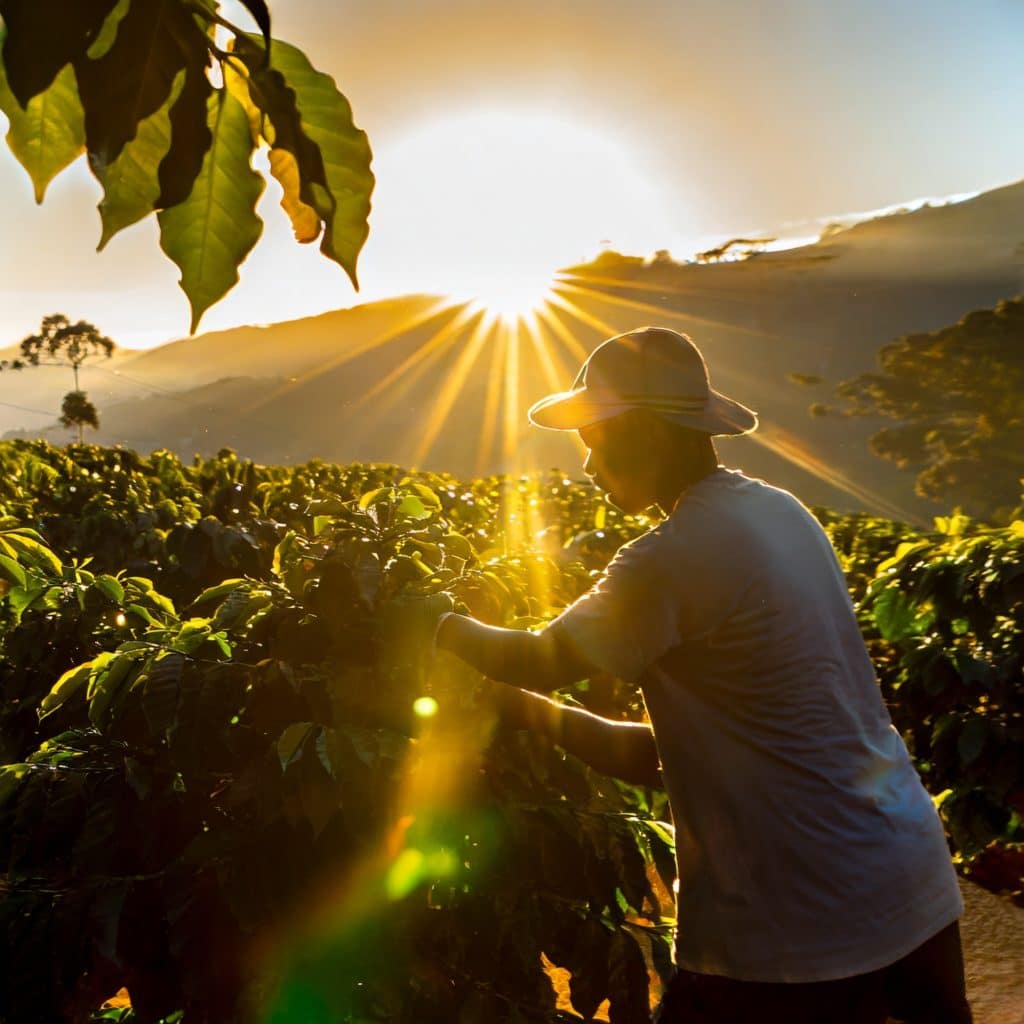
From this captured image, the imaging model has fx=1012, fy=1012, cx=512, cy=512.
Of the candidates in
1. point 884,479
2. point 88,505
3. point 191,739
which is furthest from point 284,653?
point 884,479

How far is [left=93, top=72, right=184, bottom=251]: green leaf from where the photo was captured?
2.70ft

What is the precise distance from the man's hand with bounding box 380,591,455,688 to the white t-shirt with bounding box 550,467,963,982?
1.46 ft

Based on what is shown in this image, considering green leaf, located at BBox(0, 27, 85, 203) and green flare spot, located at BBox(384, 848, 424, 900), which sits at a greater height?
green leaf, located at BBox(0, 27, 85, 203)

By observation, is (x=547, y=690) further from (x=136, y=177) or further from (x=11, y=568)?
(x=11, y=568)

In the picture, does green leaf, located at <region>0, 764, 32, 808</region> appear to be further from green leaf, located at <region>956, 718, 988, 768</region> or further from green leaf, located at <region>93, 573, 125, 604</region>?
green leaf, located at <region>956, 718, 988, 768</region>

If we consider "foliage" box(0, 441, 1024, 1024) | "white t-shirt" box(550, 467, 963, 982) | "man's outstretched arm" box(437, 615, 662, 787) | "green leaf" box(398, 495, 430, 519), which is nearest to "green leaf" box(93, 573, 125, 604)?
"foliage" box(0, 441, 1024, 1024)

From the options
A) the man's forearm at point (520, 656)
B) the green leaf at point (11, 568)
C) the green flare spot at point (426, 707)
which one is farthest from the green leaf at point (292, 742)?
the green leaf at point (11, 568)

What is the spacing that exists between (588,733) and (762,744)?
0.42m

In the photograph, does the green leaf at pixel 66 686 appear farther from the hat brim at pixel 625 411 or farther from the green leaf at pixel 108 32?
the green leaf at pixel 108 32

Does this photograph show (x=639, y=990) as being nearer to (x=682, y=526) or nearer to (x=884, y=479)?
Result: (x=682, y=526)

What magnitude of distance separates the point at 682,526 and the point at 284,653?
886 mm

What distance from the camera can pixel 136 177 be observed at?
83cm

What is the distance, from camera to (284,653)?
6.56 feet

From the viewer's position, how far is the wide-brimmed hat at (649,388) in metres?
1.60
